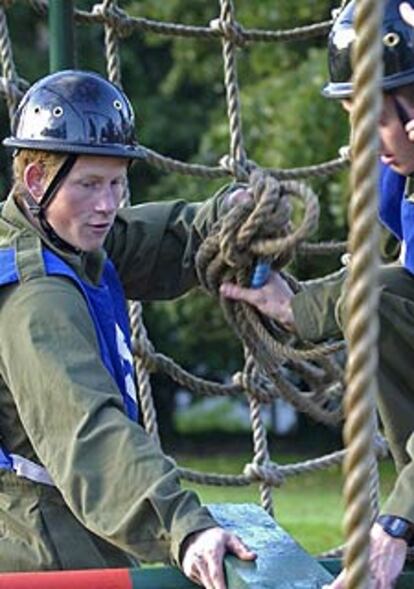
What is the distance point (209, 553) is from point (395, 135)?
0.83m

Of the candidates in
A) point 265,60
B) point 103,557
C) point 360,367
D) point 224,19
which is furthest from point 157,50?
point 360,367

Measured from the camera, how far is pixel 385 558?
286 cm

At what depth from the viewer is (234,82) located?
5.00m

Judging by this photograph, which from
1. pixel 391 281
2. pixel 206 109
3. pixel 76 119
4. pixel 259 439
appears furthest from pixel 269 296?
pixel 206 109

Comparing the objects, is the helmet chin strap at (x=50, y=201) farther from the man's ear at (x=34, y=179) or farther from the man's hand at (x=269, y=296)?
the man's hand at (x=269, y=296)

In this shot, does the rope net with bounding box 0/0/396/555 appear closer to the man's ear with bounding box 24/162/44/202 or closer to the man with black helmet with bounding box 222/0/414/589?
the man with black helmet with bounding box 222/0/414/589

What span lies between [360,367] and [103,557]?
1705mm

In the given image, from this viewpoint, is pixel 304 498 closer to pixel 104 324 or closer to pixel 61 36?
pixel 61 36

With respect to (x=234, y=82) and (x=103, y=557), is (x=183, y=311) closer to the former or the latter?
(x=234, y=82)

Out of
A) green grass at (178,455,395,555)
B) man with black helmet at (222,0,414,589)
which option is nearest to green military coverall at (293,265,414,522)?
man with black helmet at (222,0,414,589)

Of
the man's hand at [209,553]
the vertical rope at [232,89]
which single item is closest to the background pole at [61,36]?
the vertical rope at [232,89]

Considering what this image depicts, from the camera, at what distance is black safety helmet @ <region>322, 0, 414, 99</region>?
3252mm

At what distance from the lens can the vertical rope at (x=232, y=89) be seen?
4859mm

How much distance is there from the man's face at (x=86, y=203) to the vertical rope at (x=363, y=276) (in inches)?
61.0
